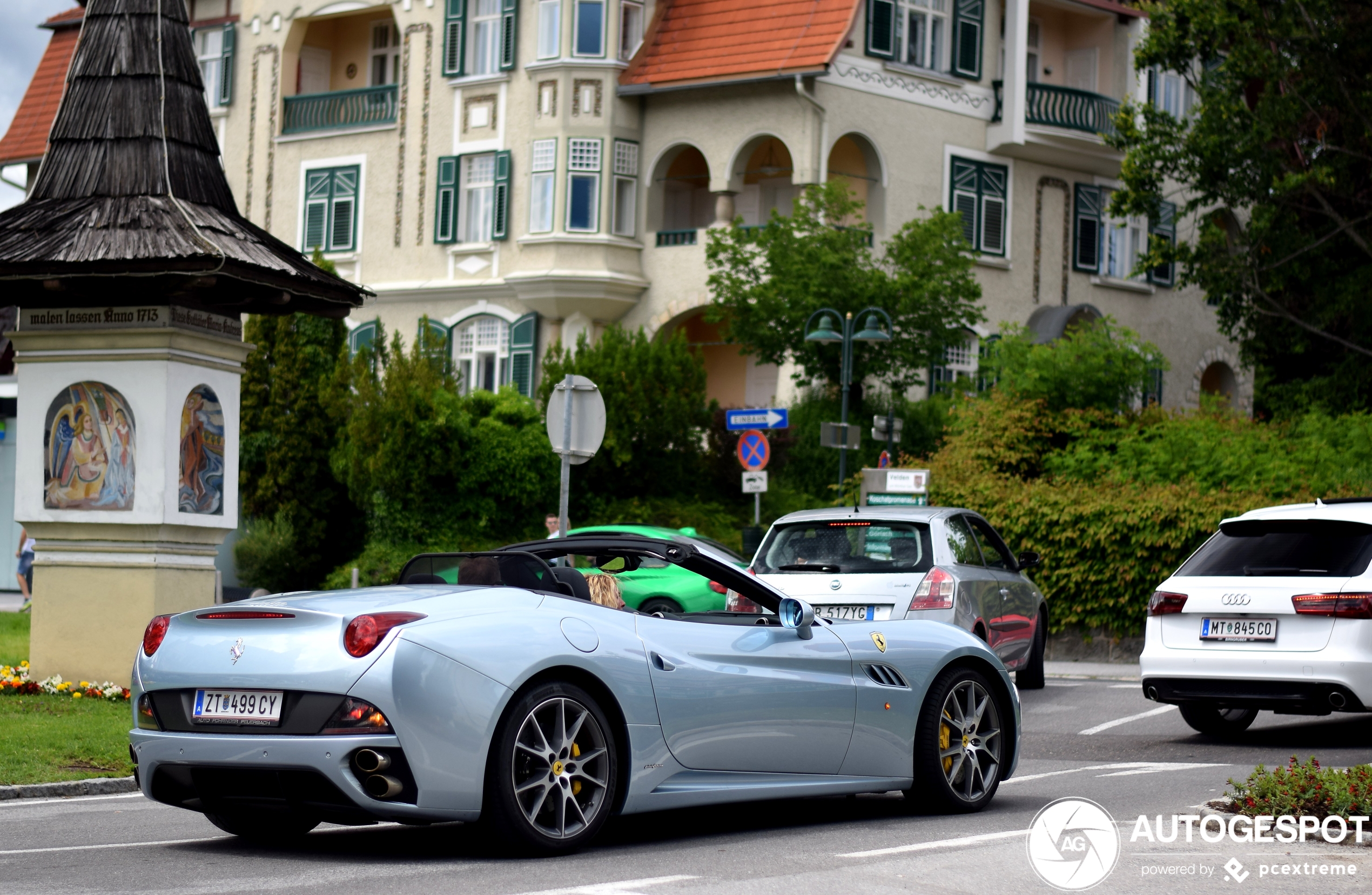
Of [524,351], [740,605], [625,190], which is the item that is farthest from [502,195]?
[740,605]

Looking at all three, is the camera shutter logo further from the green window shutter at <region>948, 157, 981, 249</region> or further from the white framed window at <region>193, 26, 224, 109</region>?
the white framed window at <region>193, 26, 224, 109</region>

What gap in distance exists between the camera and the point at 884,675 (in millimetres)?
9320

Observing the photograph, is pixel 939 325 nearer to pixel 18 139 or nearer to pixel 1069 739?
pixel 1069 739

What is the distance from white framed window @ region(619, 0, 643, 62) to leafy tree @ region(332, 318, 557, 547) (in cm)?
912

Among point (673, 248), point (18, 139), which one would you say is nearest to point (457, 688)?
point (673, 248)

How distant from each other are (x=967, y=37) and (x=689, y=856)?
34.3 meters

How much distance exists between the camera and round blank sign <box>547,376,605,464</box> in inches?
709

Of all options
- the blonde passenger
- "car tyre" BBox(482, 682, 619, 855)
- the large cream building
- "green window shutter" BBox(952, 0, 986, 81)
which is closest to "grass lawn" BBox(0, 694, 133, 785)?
the blonde passenger

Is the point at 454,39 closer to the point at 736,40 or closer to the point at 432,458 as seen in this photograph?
the point at 736,40

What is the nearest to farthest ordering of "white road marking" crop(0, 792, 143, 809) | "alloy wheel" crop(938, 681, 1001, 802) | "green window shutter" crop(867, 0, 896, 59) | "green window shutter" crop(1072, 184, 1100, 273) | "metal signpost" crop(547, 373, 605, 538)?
"alloy wheel" crop(938, 681, 1001, 802)
"white road marking" crop(0, 792, 143, 809)
"metal signpost" crop(547, 373, 605, 538)
"green window shutter" crop(867, 0, 896, 59)
"green window shutter" crop(1072, 184, 1100, 273)

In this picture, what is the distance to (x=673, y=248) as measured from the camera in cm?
3947

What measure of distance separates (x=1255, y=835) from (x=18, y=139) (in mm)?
45155

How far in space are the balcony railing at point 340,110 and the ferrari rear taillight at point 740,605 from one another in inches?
1377

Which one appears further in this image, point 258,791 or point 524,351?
point 524,351
